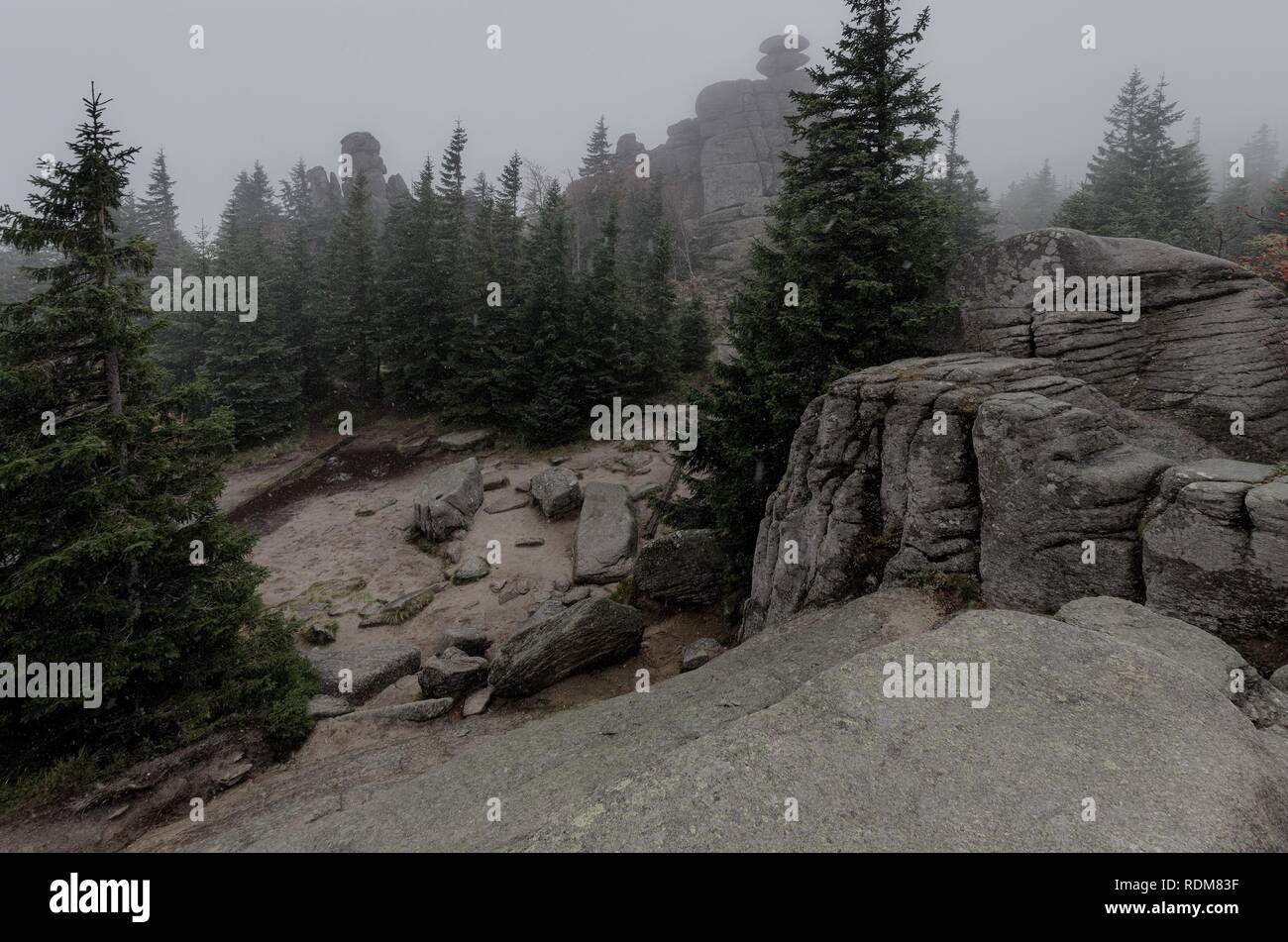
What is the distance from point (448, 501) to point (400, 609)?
5694 mm

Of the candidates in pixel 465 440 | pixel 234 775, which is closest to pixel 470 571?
pixel 234 775

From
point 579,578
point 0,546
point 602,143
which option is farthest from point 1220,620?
point 602,143

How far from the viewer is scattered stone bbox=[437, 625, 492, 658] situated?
14.5 meters

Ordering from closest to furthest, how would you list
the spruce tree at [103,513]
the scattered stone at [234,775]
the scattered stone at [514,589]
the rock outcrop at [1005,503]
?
the rock outcrop at [1005,503] < the spruce tree at [103,513] < the scattered stone at [234,775] < the scattered stone at [514,589]

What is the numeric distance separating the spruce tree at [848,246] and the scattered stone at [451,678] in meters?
8.12

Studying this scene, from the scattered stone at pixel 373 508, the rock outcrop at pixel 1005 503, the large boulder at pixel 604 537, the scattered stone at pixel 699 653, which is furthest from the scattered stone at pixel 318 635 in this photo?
the rock outcrop at pixel 1005 503

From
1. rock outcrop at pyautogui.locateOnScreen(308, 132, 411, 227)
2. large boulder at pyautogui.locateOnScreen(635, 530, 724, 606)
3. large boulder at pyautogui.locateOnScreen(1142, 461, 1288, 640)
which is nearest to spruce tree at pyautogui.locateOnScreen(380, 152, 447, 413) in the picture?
large boulder at pyautogui.locateOnScreen(635, 530, 724, 606)

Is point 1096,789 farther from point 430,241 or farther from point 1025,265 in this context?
point 430,241

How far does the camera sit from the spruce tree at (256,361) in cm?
A: 2909

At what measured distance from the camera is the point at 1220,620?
6.16 meters

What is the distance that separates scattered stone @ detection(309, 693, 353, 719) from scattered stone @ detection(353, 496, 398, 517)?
1314cm

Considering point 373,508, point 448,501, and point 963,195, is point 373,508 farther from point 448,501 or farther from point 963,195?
point 963,195

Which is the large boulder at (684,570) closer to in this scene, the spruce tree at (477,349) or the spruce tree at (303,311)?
the spruce tree at (477,349)
